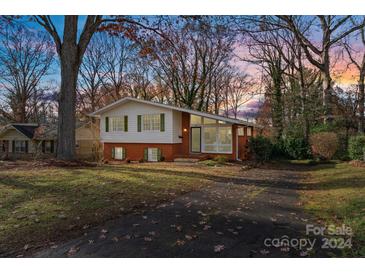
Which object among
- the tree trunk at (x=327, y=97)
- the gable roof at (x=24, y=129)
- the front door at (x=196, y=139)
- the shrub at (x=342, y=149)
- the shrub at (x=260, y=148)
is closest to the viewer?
the shrub at (x=342, y=149)

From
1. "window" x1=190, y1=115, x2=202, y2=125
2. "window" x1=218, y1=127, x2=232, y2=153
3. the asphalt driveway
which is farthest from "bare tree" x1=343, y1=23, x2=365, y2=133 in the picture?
the asphalt driveway

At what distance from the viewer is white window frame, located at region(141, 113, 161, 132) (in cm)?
1500

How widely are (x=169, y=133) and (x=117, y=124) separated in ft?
14.5

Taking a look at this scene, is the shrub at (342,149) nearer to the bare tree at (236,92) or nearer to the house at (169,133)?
the house at (169,133)

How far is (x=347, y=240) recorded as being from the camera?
10.2 feet

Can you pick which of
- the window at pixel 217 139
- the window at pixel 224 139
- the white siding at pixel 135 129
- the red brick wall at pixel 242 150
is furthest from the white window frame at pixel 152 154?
the red brick wall at pixel 242 150

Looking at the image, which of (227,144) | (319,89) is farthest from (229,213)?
(319,89)

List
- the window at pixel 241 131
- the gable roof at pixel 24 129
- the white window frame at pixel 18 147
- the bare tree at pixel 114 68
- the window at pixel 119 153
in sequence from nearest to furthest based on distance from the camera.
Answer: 1. the window at pixel 241 131
2. the window at pixel 119 153
3. the bare tree at pixel 114 68
4. the gable roof at pixel 24 129
5. the white window frame at pixel 18 147

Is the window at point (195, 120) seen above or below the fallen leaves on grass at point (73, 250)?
above

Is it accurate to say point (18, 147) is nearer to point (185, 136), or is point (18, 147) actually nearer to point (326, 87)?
point (185, 136)

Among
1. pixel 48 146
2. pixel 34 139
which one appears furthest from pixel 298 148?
pixel 48 146

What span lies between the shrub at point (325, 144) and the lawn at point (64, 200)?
8681 millimetres

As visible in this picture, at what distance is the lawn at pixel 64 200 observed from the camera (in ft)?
10.5

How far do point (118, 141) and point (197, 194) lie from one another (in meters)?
12.2
